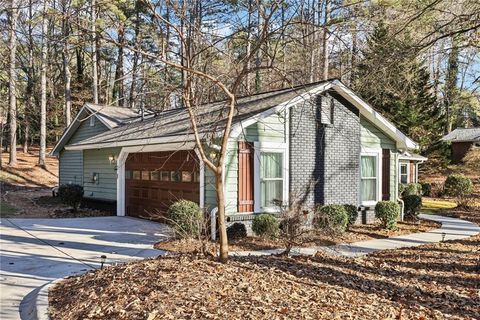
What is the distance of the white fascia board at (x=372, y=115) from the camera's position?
463 inches

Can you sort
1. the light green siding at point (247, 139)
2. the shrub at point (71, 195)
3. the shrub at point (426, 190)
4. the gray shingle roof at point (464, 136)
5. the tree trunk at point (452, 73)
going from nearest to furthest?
the tree trunk at point (452, 73) < the light green siding at point (247, 139) < the shrub at point (71, 195) < the shrub at point (426, 190) < the gray shingle roof at point (464, 136)

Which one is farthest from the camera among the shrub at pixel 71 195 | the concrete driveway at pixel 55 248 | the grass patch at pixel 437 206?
the grass patch at pixel 437 206

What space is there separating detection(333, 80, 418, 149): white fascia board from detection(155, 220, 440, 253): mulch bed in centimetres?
257

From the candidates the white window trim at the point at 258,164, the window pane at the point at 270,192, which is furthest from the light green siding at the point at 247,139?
the window pane at the point at 270,192

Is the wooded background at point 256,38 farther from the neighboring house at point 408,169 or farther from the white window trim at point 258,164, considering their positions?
the neighboring house at point 408,169

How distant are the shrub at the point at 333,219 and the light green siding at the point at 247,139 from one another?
2014 mm

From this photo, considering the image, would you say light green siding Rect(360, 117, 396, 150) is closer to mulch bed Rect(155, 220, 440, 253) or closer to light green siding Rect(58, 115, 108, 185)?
mulch bed Rect(155, 220, 440, 253)

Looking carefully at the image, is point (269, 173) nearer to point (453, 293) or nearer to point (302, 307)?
point (453, 293)

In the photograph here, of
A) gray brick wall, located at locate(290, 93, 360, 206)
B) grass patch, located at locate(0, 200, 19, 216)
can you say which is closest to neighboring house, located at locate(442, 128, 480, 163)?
gray brick wall, located at locate(290, 93, 360, 206)

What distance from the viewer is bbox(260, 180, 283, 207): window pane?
10.7m

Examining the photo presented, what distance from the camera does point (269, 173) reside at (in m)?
10.8

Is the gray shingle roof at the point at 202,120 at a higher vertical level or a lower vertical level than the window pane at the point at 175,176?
higher

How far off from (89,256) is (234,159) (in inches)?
153

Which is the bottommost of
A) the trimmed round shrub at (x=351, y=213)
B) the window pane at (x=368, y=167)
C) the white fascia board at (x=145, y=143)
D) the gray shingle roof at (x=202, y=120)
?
the trimmed round shrub at (x=351, y=213)
